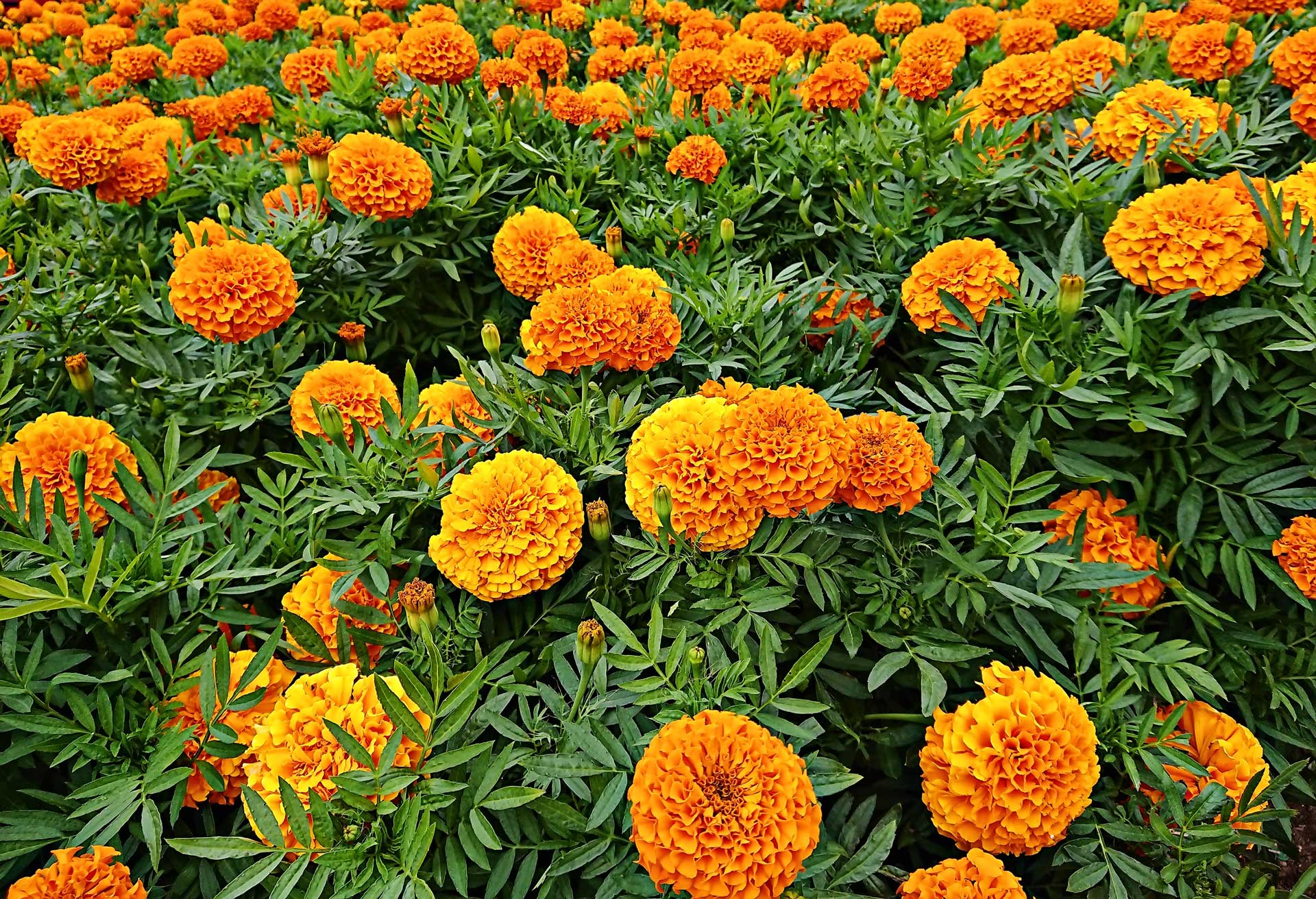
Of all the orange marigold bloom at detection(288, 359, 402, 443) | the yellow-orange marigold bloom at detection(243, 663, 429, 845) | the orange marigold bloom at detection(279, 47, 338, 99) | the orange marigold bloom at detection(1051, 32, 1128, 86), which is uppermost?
the orange marigold bloom at detection(1051, 32, 1128, 86)

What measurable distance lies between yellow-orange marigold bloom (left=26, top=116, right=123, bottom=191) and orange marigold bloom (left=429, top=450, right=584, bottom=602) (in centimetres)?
159

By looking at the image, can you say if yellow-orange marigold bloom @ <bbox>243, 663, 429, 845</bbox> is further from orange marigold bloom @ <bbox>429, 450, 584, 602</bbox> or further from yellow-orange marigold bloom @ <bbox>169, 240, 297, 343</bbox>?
yellow-orange marigold bloom @ <bbox>169, 240, 297, 343</bbox>

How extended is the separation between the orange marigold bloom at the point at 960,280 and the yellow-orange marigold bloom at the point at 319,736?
1.36m

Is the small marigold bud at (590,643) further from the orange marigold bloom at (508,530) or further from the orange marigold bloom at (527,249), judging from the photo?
the orange marigold bloom at (527,249)

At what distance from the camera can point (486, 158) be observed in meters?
2.44

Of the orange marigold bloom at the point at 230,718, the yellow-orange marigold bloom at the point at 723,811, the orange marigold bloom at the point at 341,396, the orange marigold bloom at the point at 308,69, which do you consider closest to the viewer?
the yellow-orange marigold bloom at the point at 723,811

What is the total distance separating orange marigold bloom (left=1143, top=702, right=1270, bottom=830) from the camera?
148 cm

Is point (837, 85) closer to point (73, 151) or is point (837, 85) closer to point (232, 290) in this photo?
point (232, 290)

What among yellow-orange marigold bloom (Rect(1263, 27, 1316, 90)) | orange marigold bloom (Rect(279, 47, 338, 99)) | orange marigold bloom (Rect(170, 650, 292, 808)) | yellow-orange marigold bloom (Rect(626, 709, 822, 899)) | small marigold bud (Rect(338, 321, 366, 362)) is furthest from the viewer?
orange marigold bloom (Rect(279, 47, 338, 99))

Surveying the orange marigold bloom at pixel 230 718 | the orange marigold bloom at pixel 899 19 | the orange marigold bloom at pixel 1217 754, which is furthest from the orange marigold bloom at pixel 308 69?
the orange marigold bloom at pixel 1217 754

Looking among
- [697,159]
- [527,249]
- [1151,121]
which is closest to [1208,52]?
[1151,121]

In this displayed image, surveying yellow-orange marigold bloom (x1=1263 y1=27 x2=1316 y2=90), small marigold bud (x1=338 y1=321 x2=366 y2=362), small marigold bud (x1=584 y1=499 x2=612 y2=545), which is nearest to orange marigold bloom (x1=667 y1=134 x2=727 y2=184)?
small marigold bud (x1=338 y1=321 x2=366 y2=362)

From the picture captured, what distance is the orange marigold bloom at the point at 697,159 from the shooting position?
231 centimetres

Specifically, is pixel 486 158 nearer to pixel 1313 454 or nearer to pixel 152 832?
pixel 152 832
